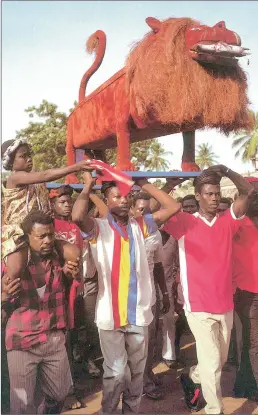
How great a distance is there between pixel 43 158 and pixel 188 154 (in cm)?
867

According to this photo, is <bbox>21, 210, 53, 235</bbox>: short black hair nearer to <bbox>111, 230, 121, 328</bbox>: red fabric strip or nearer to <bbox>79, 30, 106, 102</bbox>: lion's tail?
<bbox>111, 230, 121, 328</bbox>: red fabric strip

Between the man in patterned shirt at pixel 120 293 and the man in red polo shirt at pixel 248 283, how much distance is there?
73 cm

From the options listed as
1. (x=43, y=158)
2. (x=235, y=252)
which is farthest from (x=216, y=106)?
(x=43, y=158)

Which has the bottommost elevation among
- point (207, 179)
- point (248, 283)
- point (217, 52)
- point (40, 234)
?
point (248, 283)

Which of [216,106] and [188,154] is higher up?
[216,106]

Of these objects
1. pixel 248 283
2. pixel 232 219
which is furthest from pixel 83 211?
pixel 248 283

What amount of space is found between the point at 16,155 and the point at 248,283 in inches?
71.2

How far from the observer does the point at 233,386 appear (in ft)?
13.0

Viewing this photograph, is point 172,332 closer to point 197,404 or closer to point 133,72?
point 197,404

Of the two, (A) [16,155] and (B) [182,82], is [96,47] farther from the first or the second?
(A) [16,155]

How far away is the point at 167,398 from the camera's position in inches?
148

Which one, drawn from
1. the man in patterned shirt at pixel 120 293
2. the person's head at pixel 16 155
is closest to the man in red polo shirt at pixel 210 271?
the man in patterned shirt at pixel 120 293

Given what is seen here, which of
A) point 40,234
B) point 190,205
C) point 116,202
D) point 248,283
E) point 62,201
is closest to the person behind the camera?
point 40,234

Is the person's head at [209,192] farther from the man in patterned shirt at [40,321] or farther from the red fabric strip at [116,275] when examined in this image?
the man in patterned shirt at [40,321]
